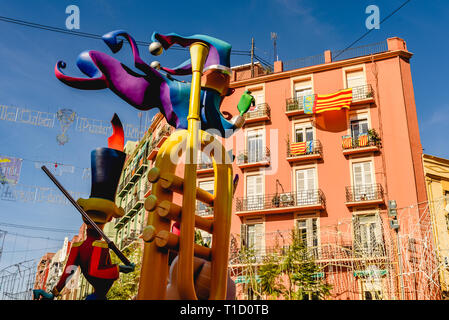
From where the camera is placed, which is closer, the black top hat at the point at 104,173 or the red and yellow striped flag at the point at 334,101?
the black top hat at the point at 104,173

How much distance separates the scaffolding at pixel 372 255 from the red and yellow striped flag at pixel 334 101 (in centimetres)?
547

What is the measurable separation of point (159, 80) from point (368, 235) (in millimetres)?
15410

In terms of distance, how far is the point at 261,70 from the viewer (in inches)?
1253

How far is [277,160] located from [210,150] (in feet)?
55.3

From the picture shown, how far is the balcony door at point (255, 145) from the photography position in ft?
87.4

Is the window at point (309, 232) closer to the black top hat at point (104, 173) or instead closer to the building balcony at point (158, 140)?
the building balcony at point (158, 140)

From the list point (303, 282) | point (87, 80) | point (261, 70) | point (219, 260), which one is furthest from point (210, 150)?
point (261, 70)

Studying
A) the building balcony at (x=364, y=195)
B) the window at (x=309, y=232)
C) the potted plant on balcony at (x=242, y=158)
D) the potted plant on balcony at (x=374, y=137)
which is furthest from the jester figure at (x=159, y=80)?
the potted plant on balcony at (x=242, y=158)

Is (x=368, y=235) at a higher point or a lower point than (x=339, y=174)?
lower

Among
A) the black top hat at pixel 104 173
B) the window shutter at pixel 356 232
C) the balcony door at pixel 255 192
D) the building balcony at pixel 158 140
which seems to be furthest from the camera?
the building balcony at pixel 158 140

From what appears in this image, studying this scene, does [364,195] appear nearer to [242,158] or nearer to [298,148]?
[298,148]

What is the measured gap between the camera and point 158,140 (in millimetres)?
33406

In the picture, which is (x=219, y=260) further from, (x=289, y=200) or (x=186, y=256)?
(x=289, y=200)

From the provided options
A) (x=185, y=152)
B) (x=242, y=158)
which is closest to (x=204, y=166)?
(x=242, y=158)
